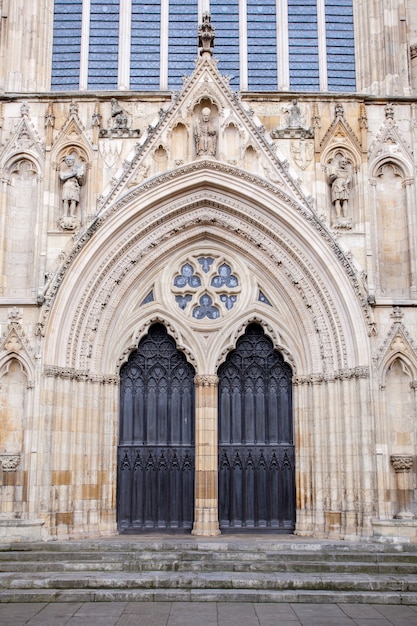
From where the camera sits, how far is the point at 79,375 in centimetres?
1580

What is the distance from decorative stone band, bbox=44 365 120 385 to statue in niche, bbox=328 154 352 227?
237 inches

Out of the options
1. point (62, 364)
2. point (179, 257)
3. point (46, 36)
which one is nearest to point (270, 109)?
point (179, 257)

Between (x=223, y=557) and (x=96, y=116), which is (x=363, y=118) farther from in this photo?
(x=223, y=557)

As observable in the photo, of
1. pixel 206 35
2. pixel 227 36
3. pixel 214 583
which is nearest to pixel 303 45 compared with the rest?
pixel 227 36

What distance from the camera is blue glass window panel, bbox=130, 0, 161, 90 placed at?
18109 mm

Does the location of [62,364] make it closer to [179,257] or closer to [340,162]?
[179,257]

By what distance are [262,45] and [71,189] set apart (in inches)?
244

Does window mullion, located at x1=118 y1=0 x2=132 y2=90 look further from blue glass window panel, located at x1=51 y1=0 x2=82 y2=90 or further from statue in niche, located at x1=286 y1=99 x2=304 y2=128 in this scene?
statue in niche, located at x1=286 y1=99 x2=304 y2=128

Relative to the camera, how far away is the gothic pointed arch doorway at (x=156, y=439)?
53.7ft

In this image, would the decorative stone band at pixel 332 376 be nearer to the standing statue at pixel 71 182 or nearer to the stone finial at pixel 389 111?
the stone finial at pixel 389 111

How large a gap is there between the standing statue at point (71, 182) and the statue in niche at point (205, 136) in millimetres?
2616

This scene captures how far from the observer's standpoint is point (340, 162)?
54.3 feet

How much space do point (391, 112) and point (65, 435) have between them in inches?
396

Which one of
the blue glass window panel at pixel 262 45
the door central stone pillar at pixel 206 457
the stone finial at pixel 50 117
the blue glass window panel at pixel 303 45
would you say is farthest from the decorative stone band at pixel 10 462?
the blue glass window panel at pixel 303 45
